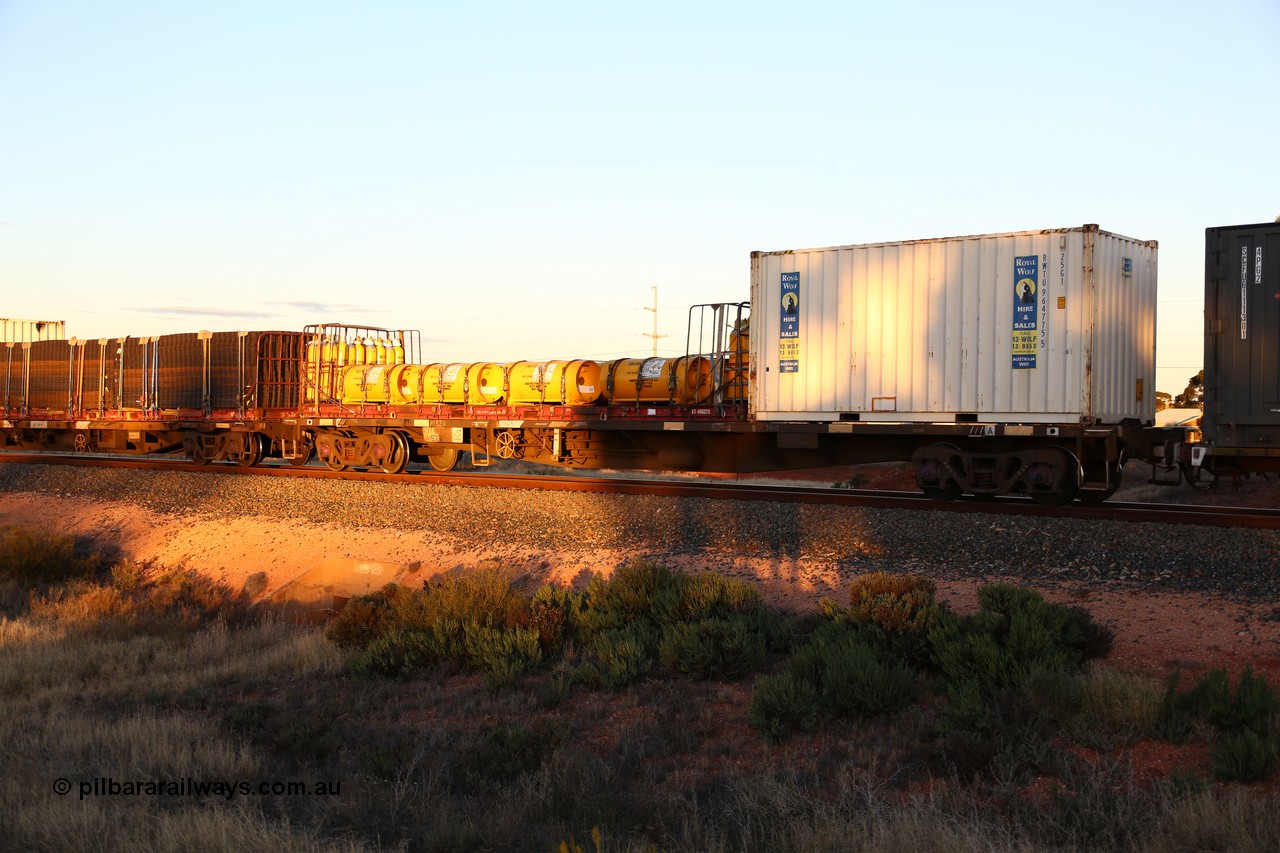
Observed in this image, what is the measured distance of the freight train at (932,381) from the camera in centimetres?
1245

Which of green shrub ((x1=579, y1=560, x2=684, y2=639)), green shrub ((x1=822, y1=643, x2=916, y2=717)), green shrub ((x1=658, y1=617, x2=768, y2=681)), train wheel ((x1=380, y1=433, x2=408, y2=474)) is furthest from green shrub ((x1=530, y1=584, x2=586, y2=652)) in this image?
train wheel ((x1=380, y1=433, x2=408, y2=474))

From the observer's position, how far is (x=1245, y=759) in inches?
247

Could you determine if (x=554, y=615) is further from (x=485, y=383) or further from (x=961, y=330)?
(x=485, y=383)

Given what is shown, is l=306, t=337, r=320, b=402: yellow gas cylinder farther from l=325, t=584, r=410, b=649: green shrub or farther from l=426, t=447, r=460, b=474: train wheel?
l=325, t=584, r=410, b=649: green shrub

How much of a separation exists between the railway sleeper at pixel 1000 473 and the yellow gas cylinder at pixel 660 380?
411cm

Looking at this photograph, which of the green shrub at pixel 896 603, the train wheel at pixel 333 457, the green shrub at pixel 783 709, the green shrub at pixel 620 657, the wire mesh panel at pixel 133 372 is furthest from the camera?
the wire mesh panel at pixel 133 372

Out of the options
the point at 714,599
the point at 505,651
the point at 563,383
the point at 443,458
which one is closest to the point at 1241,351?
the point at 714,599

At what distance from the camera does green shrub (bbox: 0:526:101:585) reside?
Result: 16609 millimetres

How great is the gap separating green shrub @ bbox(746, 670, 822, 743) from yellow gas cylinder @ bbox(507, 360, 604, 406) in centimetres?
1119

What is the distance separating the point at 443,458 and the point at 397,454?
93cm

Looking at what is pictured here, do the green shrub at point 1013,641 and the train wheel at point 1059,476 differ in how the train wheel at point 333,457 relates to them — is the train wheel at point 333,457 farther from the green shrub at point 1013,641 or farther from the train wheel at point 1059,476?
the green shrub at point 1013,641

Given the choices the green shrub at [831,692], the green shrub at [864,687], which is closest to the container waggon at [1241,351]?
the green shrub at [831,692]

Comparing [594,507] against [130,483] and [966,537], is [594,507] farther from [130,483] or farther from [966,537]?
[130,483]

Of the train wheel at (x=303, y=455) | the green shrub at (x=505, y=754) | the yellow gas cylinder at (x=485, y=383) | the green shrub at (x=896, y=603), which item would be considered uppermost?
the yellow gas cylinder at (x=485, y=383)
